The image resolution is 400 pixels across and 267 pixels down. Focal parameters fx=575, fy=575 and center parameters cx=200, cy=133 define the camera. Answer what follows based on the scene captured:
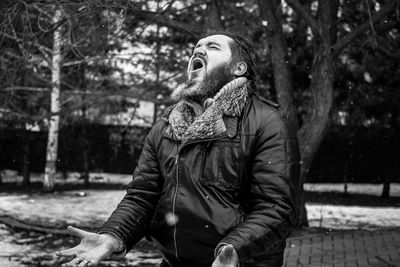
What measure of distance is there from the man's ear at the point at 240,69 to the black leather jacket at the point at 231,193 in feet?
0.59

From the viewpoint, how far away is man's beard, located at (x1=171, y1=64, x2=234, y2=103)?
2352 mm

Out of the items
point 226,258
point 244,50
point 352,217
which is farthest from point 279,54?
point 226,258

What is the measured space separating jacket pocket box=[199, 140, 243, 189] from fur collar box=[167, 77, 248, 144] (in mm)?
56

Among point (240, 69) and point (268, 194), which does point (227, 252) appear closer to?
point (268, 194)

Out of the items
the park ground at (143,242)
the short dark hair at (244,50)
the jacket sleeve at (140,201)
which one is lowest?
the park ground at (143,242)

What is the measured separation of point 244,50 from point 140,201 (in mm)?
784

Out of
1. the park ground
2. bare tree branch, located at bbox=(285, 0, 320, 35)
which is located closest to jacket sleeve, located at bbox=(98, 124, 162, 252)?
the park ground

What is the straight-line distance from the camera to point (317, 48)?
8.76 m

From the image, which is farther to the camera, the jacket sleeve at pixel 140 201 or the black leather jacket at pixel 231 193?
the jacket sleeve at pixel 140 201

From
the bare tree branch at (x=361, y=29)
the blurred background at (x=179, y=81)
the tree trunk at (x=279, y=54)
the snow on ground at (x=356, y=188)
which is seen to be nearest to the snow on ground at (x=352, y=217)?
the blurred background at (x=179, y=81)

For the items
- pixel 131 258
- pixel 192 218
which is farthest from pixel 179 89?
pixel 131 258

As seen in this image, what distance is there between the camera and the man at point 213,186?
211cm

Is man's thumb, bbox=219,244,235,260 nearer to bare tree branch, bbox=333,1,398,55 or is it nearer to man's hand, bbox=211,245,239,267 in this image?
man's hand, bbox=211,245,239,267

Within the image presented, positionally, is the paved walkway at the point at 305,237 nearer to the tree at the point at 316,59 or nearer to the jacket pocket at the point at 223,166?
the tree at the point at 316,59
